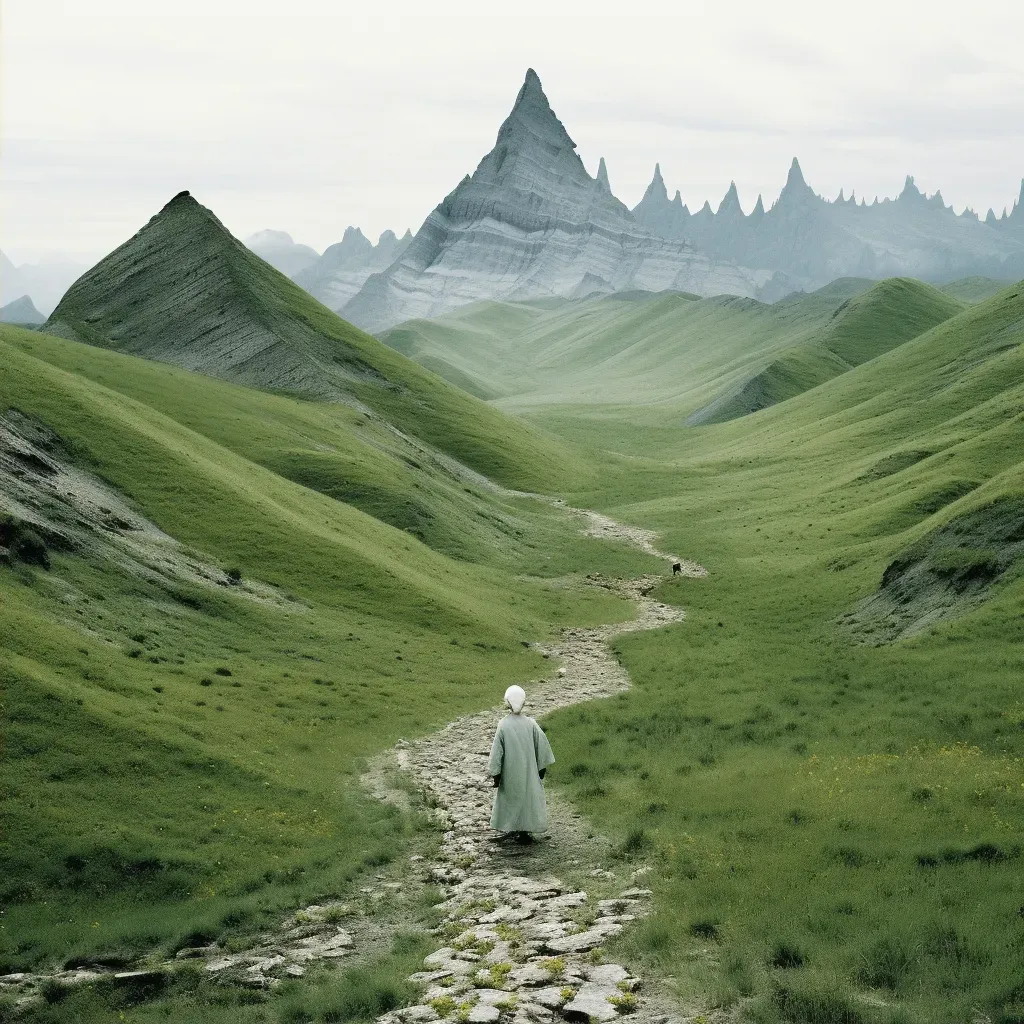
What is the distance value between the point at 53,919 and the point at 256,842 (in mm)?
4769

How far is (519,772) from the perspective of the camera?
21.9 meters

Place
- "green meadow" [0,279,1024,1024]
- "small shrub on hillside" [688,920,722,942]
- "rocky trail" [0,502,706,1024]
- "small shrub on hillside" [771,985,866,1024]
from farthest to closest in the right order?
1. "green meadow" [0,279,1024,1024]
2. "small shrub on hillside" [688,920,722,942]
3. "rocky trail" [0,502,706,1024]
4. "small shrub on hillside" [771,985,866,1024]

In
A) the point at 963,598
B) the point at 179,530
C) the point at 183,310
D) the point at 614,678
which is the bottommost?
the point at 614,678

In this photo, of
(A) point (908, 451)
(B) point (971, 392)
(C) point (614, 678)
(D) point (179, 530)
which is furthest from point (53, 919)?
(B) point (971, 392)

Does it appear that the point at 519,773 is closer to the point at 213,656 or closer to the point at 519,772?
the point at 519,772

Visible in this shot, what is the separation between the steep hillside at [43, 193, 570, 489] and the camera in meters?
106

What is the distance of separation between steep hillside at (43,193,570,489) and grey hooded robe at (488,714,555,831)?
255ft

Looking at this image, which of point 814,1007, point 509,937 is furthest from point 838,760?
point 814,1007

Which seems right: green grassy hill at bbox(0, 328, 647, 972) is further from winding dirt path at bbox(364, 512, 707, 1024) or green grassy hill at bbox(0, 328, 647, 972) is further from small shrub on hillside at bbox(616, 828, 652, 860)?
small shrub on hillside at bbox(616, 828, 652, 860)

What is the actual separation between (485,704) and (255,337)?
7998 centimetres

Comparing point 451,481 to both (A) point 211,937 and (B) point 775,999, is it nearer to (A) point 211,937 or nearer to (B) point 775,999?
(A) point 211,937

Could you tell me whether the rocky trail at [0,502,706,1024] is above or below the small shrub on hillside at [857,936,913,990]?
below

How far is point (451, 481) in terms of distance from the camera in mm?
91312

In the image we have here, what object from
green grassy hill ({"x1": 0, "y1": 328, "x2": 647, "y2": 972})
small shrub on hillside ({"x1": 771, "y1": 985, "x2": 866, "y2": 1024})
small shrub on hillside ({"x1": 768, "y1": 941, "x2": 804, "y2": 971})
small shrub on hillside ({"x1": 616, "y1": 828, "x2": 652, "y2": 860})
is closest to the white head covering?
small shrub on hillside ({"x1": 616, "y1": 828, "x2": 652, "y2": 860})
